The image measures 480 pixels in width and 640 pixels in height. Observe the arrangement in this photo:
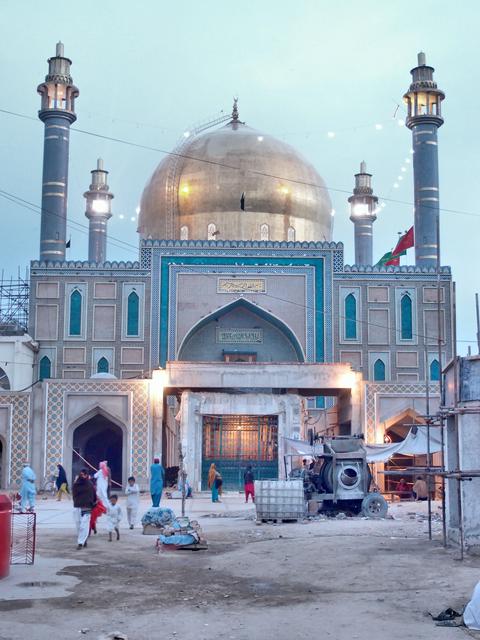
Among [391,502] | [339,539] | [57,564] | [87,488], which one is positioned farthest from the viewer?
[391,502]

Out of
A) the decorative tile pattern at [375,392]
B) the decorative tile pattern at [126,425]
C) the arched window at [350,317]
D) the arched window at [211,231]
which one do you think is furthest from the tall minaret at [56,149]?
the decorative tile pattern at [375,392]

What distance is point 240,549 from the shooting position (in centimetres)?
1313

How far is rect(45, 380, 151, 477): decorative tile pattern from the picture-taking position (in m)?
29.0

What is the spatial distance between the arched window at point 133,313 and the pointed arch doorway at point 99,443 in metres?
4.08

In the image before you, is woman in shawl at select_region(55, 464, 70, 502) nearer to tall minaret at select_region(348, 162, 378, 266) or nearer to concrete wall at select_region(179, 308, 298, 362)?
concrete wall at select_region(179, 308, 298, 362)

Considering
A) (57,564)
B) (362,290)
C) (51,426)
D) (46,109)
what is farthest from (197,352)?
(57,564)

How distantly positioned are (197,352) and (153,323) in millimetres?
2514

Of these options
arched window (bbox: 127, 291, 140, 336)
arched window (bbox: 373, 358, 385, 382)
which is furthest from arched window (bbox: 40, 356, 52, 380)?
arched window (bbox: 373, 358, 385, 382)

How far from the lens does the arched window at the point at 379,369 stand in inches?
1431

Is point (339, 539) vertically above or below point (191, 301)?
below

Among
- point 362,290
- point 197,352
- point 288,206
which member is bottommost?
point 197,352

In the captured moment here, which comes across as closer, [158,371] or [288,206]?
[158,371]

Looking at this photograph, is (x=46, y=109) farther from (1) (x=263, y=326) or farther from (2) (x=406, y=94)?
(2) (x=406, y=94)

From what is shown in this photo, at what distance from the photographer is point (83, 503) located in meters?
13.0
